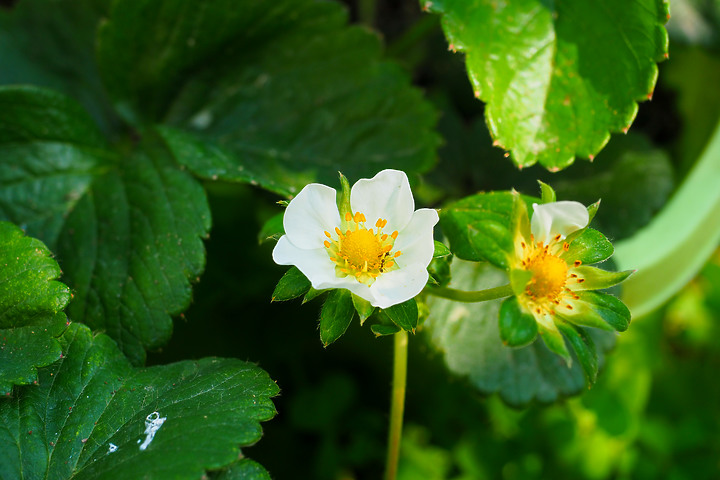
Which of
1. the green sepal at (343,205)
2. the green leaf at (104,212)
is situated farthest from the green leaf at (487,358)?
the green leaf at (104,212)

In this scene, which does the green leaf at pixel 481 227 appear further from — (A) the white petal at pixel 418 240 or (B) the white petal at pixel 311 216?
(B) the white petal at pixel 311 216

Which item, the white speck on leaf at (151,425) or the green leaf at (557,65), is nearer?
the white speck on leaf at (151,425)

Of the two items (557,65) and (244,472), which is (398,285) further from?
(557,65)

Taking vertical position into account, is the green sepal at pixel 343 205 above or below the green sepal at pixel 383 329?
above

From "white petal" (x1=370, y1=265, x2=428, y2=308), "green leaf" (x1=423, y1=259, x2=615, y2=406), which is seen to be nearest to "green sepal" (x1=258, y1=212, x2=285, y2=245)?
"white petal" (x1=370, y1=265, x2=428, y2=308)

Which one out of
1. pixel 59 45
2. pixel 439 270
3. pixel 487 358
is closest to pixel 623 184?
pixel 487 358

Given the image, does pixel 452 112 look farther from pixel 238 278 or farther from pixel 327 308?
pixel 327 308

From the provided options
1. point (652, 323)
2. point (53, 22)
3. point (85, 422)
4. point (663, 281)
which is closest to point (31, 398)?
point (85, 422)
